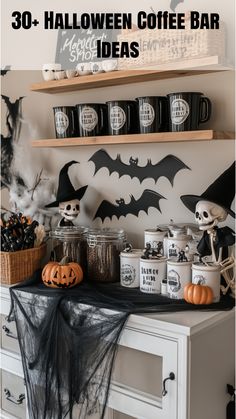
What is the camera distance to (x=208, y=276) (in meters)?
1.52

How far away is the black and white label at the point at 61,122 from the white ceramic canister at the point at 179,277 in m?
0.69

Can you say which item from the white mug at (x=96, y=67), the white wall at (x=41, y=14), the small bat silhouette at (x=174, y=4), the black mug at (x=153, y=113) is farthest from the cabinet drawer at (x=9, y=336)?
the small bat silhouette at (x=174, y=4)

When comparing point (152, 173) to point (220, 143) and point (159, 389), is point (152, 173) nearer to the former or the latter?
point (220, 143)

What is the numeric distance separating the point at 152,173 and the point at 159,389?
2.53ft

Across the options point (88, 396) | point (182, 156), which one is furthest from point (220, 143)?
point (88, 396)

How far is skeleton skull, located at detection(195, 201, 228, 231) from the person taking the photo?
1588mm

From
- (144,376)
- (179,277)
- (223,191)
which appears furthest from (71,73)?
(144,376)

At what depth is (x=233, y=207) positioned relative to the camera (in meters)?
1.66

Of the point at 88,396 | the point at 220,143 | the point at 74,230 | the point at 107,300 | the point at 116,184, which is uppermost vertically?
the point at 220,143

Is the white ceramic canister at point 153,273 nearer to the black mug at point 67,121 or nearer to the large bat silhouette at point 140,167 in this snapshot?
the large bat silhouette at point 140,167

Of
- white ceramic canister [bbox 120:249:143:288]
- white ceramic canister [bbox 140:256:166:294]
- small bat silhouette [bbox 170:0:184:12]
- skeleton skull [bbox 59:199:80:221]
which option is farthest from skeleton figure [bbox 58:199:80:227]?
small bat silhouette [bbox 170:0:184:12]

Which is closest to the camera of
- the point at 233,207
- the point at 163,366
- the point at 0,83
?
the point at 163,366

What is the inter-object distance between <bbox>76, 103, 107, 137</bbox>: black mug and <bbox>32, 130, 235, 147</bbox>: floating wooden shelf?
1.7 inches

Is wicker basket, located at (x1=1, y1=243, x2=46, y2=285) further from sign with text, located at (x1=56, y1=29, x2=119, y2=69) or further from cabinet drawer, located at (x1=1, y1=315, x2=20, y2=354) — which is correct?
sign with text, located at (x1=56, y1=29, x2=119, y2=69)
